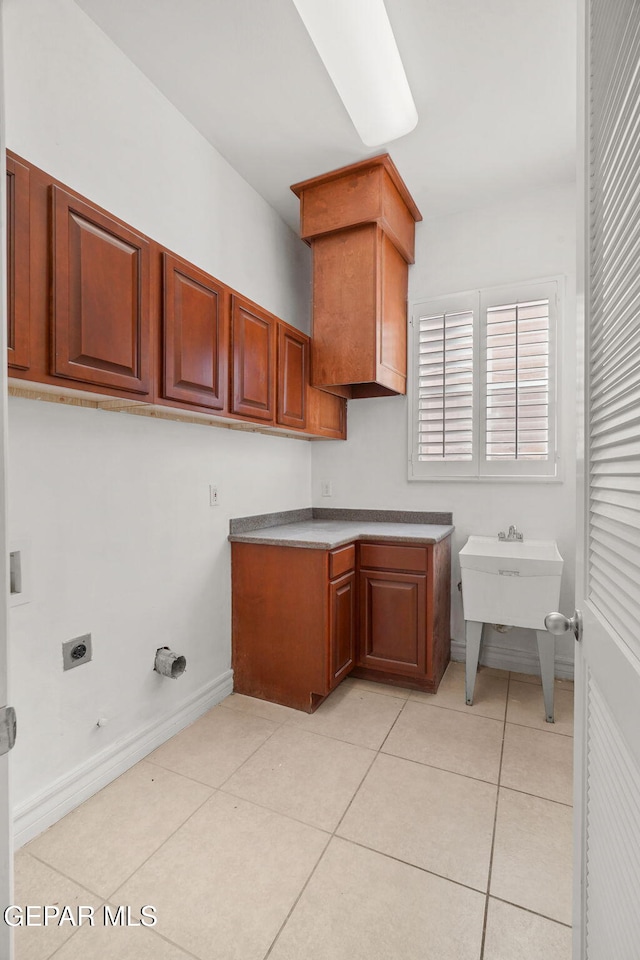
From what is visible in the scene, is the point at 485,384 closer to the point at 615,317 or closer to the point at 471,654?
the point at 471,654

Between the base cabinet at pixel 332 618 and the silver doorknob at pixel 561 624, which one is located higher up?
the silver doorknob at pixel 561 624

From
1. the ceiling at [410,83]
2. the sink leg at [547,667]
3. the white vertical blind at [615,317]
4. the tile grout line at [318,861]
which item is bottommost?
the tile grout line at [318,861]

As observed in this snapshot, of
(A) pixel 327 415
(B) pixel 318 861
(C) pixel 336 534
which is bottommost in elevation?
(B) pixel 318 861

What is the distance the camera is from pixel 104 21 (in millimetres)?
1680

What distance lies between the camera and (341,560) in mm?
2387

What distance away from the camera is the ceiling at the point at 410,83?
1669 millimetres

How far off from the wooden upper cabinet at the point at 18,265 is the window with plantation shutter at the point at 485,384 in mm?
2248

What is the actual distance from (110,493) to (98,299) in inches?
28.0

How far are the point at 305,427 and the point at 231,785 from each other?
5.78ft

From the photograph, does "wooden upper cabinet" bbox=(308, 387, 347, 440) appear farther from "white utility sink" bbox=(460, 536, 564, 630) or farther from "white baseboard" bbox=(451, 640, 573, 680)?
"white baseboard" bbox=(451, 640, 573, 680)

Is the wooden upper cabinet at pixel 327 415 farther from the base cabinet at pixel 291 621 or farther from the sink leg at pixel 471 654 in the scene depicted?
the sink leg at pixel 471 654

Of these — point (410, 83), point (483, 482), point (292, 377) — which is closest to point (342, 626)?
point (483, 482)

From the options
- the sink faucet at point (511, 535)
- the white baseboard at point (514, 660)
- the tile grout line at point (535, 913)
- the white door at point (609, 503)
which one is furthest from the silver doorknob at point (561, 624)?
the white baseboard at point (514, 660)

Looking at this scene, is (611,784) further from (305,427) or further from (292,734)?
(305,427)
